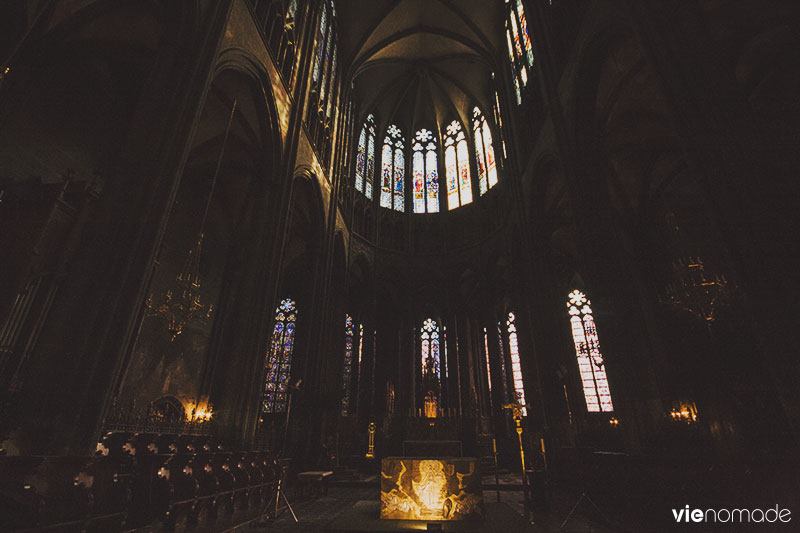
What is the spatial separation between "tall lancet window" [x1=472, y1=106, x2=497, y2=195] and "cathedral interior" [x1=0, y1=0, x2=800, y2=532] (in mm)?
217

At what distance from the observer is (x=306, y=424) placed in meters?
12.3

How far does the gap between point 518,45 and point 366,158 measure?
32.8ft

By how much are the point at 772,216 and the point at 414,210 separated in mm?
18644

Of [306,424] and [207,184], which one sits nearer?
[306,424]

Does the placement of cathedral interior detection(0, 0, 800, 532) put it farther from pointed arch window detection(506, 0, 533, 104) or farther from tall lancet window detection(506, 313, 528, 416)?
tall lancet window detection(506, 313, 528, 416)

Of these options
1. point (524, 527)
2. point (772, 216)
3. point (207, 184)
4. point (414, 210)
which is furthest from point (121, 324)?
point (414, 210)

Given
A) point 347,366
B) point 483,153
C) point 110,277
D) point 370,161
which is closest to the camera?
point 110,277

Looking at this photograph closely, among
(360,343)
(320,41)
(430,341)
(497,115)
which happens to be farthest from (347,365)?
(497,115)

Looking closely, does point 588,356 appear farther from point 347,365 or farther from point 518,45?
point 518,45

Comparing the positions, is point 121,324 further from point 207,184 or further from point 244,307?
point 207,184

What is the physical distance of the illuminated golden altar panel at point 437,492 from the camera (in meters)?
4.56

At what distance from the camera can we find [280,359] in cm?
2011

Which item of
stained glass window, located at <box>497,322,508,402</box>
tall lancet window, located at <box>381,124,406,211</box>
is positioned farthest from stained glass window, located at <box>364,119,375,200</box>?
stained glass window, located at <box>497,322,508,402</box>

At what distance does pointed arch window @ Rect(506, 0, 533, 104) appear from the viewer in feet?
48.3
